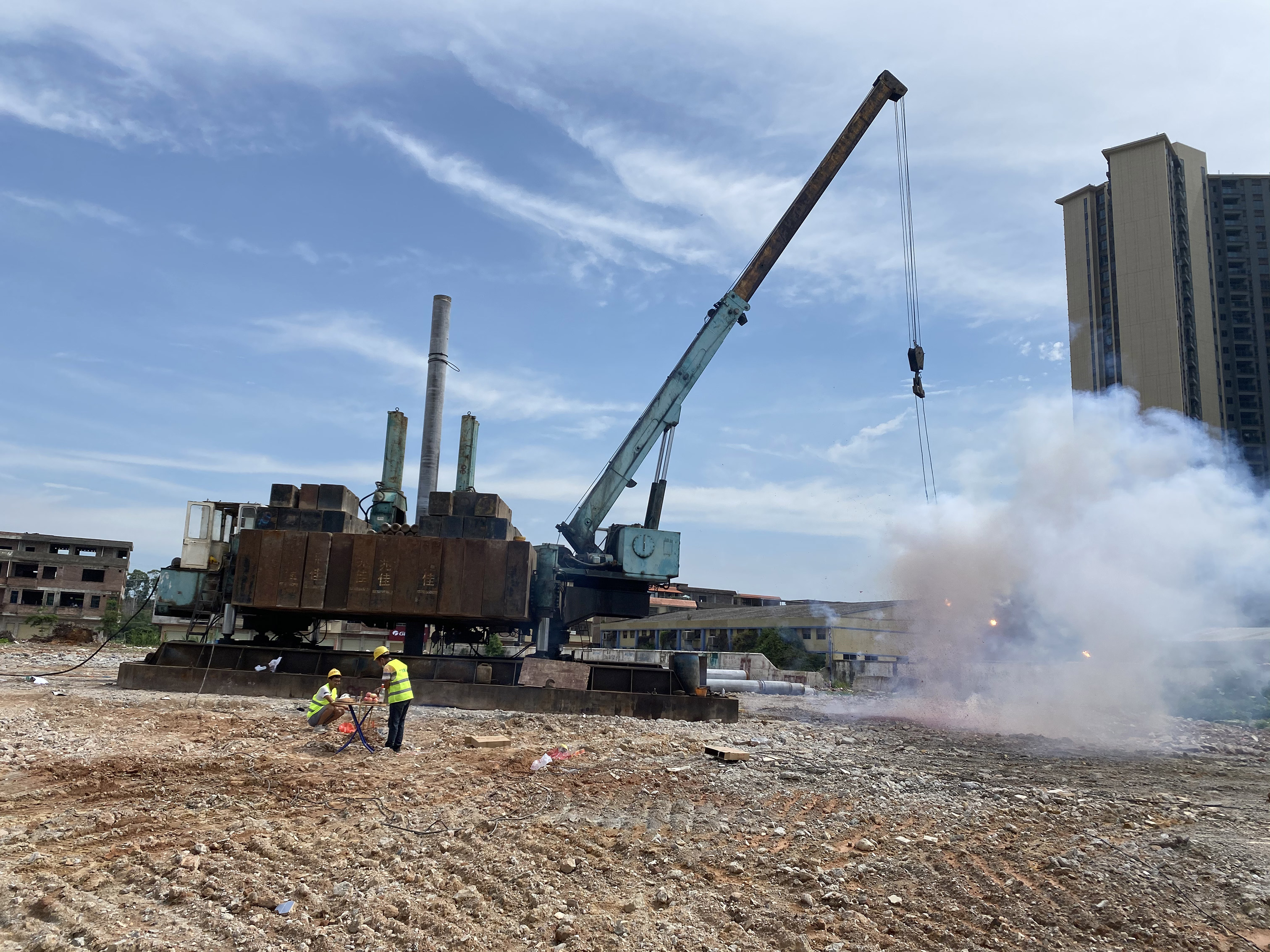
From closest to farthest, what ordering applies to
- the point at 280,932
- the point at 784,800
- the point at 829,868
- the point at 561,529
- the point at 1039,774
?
1. the point at 280,932
2. the point at 829,868
3. the point at 784,800
4. the point at 1039,774
5. the point at 561,529

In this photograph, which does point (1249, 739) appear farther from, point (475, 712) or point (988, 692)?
point (475, 712)

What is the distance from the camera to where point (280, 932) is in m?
5.26

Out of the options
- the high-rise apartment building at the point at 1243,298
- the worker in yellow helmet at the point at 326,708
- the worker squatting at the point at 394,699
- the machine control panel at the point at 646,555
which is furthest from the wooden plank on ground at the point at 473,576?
the high-rise apartment building at the point at 1243,298

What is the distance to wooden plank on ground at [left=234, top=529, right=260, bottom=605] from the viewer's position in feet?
60.6

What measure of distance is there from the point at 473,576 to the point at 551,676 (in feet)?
9.20

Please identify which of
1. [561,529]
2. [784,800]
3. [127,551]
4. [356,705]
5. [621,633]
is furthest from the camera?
[621,633]

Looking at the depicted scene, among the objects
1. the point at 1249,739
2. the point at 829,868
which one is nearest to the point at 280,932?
the point at 829,868

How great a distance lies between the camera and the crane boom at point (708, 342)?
2144cm

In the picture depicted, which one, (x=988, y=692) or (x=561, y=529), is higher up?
(x=561, y=529)

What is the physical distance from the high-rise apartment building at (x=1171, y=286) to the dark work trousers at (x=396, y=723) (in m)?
59.4

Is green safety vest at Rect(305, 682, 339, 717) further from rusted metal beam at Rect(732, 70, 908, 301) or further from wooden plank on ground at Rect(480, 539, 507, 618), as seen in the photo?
rusted metal beam at Rect(732, 70, 908, 301)

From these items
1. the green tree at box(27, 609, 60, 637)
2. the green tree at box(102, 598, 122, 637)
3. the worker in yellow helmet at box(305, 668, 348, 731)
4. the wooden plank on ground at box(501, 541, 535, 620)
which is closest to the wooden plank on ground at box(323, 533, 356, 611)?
the wooden plank on ground at box(501, 541, 535, 620)

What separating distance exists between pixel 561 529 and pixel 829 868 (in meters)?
15.4

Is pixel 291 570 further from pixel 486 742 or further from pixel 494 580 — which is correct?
pixel 486 742
